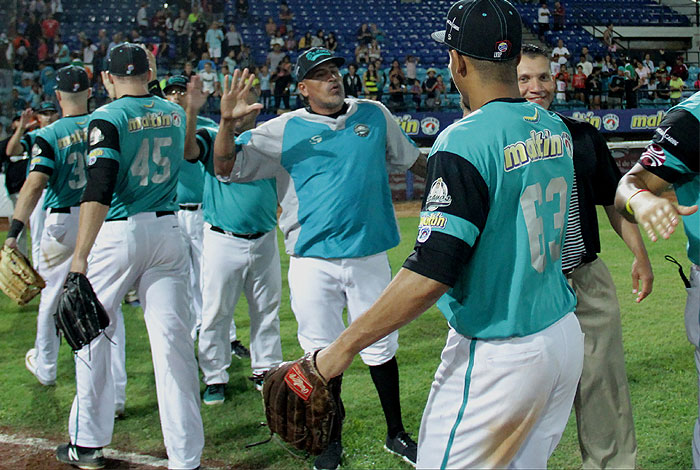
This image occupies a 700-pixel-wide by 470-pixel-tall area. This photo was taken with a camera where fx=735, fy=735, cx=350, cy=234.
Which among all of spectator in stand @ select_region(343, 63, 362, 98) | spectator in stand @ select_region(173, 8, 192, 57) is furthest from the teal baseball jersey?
spectator in stand @ select_region(173, 8, 192, 57)

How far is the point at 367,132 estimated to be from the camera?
4332 mm

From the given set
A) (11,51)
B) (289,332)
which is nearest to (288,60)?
(11,51)

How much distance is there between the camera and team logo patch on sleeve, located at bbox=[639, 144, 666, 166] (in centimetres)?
271

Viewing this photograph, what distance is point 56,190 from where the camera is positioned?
215 inches

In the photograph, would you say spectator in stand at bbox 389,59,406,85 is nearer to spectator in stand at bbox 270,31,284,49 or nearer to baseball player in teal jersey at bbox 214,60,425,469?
spectator in stand at bbox 270,31,284,49

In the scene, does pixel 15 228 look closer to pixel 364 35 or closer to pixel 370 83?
pixel 370 83

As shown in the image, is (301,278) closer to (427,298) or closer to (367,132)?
(367,132)

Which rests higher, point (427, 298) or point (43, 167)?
point (427, 298)

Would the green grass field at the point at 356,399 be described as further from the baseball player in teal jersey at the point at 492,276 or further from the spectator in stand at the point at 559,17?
the spectator in stand at the point at 559,17

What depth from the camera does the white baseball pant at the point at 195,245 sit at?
684 cm

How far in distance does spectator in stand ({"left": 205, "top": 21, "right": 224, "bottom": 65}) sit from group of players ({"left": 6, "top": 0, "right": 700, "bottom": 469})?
1430cm

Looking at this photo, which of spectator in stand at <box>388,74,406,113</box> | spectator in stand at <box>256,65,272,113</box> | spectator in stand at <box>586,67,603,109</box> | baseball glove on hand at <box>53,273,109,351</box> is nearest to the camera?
baseball glove on hand at <box>53,273,109,351</box>

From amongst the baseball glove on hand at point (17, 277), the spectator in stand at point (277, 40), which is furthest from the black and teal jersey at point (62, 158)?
the spectator in stand at point (277, 40)

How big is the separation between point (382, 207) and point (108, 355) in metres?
1.84
